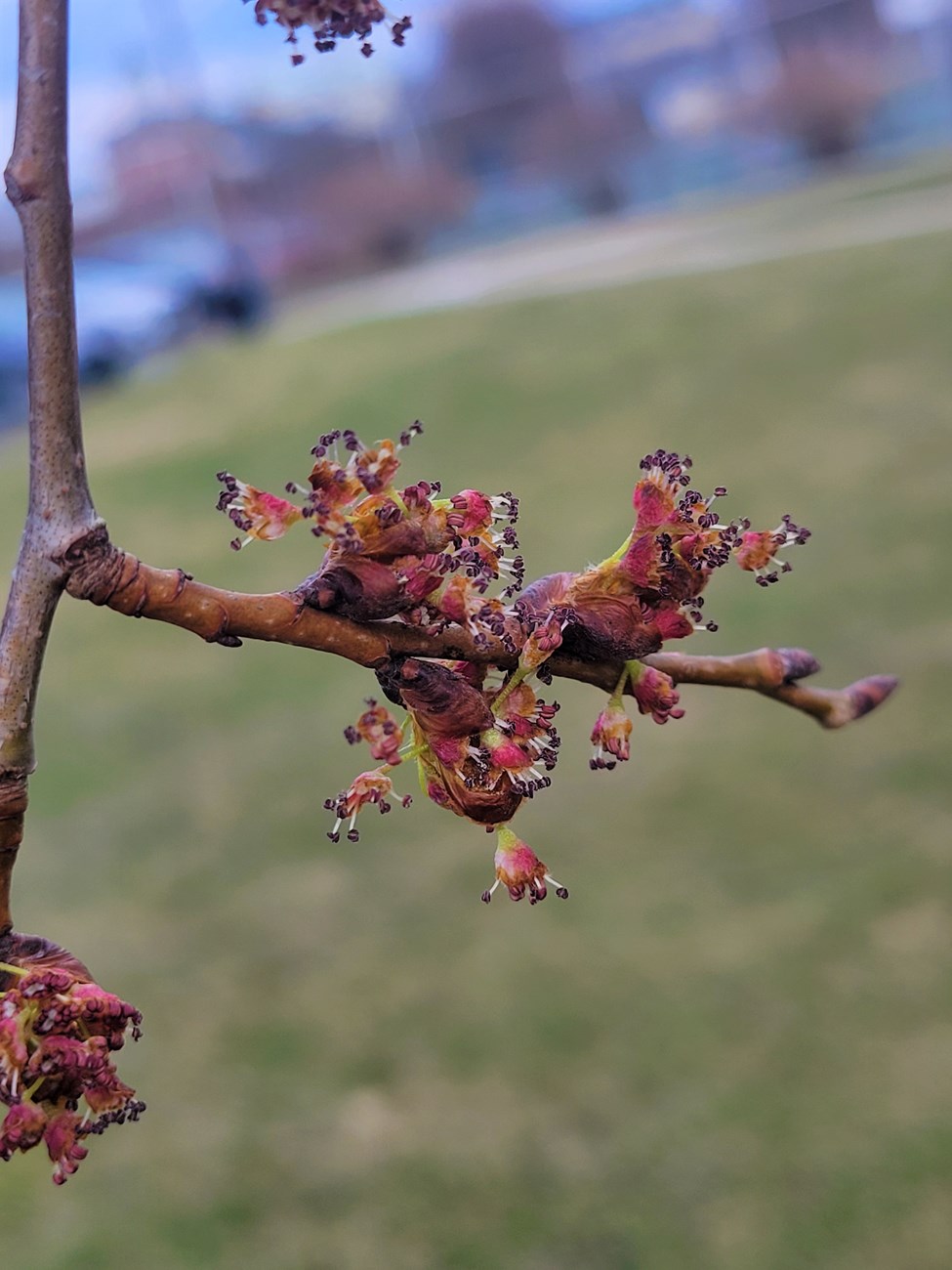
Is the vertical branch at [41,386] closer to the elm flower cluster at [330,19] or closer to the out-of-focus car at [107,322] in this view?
the elm flower cluster at [330,19]

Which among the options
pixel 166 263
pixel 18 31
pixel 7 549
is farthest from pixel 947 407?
pixel 166 263

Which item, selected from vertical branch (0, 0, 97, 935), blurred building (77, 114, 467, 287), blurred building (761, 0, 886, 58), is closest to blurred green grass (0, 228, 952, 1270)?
vertical branch (0, 0, 97, 935)

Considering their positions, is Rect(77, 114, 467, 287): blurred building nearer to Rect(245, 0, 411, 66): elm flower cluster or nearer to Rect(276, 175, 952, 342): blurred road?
Rect(276, 175, 952, 342): blurred road

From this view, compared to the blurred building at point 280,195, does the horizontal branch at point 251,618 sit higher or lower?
higher

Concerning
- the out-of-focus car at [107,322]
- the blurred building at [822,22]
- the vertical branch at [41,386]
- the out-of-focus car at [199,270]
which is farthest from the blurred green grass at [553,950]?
the blurred building at [822,22]

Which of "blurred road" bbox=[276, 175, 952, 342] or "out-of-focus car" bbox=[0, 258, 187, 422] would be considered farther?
"blurred road" bbox=[276, 175, 952, 342]

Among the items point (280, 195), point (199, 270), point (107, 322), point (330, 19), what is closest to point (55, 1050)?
point (330, 19)
